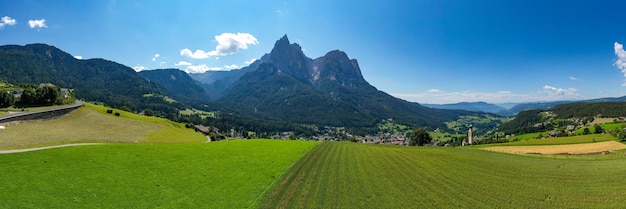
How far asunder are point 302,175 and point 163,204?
557 inches

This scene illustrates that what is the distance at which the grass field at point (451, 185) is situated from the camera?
20.6 metres

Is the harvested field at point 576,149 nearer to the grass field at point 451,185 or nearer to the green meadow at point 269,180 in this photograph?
the green meadow at point 269,180

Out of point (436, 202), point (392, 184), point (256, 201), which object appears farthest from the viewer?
point (392, 184)

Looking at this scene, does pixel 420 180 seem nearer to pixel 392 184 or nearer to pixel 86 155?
pixel 392 184

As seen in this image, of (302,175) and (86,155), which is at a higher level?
(86,155)

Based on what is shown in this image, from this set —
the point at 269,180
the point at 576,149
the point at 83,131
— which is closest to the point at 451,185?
the point at 269,180

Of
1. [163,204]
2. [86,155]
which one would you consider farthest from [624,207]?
[86,155]

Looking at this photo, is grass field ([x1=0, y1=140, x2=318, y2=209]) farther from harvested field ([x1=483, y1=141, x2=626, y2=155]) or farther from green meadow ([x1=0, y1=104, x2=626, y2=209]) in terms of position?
harvested field ([x1=483, y1=141, x2=626, y2=155])

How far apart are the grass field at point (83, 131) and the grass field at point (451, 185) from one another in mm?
31716

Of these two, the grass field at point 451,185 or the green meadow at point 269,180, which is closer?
the green meadow at point 269,180

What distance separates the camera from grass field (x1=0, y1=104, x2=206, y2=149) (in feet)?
117

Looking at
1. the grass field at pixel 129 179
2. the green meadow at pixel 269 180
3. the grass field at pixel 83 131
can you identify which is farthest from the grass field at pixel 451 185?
the grass field at pixel 83 131

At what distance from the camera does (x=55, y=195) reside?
19531 mm

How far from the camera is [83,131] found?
154 feet
